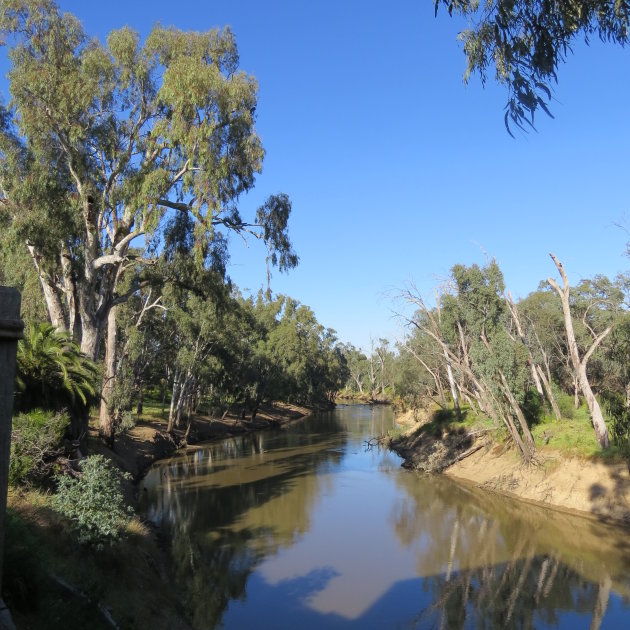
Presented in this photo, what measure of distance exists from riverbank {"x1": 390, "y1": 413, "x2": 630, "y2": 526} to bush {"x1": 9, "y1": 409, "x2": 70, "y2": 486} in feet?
50.5

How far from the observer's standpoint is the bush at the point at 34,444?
30.5 feet

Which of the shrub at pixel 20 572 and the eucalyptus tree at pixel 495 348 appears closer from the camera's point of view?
the shrub at pixel 20 572

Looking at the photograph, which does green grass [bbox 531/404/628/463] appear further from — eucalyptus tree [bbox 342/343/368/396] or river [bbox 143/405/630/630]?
eucalyptus tree [bbox 342/343/368/396]

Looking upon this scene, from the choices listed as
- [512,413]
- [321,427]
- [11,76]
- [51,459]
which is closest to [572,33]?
[51,459]

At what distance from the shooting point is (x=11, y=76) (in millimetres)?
13930

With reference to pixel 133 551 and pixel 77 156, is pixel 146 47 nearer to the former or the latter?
pixel 77 156

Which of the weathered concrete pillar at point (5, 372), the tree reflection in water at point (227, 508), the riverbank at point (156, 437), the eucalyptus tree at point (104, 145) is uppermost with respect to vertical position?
the eucalyptus tree at point (104, 145)

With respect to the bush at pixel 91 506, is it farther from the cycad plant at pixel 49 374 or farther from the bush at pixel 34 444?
the cycad plant at pixel 49 374

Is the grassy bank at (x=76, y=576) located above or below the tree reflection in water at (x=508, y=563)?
above

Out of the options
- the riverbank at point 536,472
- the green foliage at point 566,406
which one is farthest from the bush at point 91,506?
the green foliage at point 566,406

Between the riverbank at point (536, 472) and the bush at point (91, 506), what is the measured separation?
14.3 metres

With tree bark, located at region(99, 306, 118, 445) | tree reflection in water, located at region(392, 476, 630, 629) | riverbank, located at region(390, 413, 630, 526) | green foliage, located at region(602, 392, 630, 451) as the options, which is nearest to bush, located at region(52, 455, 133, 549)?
tree reflection in water, located at region(392, 476, 630, 629)

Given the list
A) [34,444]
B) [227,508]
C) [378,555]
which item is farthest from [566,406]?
[34,444]

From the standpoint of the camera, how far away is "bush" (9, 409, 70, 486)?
30.5 ft
